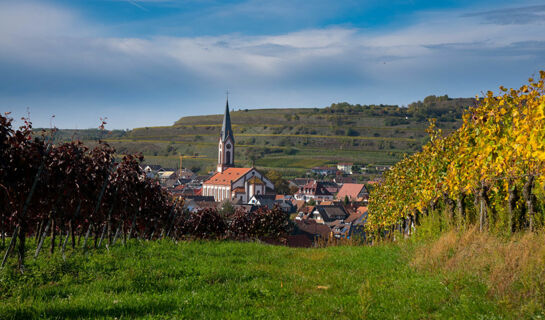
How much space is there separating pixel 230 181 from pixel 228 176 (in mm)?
4054

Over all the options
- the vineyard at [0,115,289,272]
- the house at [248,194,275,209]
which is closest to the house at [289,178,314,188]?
the house at [248,194,275,209]

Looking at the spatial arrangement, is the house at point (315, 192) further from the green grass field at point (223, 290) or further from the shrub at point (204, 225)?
the green grass field at point (223, 290)

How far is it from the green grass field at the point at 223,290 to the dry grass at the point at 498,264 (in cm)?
18

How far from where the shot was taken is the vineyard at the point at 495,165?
8.18 metres

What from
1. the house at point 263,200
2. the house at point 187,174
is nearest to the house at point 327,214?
the house at point 263,200

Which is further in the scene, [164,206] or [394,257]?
[164,206]

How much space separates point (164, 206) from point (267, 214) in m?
8.68

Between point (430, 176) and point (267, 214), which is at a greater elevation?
point (430, 176)

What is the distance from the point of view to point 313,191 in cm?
12731

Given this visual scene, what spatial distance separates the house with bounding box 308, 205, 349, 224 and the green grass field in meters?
74.1

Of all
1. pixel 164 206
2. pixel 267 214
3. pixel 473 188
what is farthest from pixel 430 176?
pixel 267 214

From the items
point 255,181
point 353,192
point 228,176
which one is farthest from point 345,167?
point 255,181

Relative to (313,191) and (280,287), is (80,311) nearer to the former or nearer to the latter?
(280,287)

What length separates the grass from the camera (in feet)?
20.0
